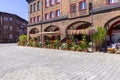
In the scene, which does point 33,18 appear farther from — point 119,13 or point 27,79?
Result: point 27,79

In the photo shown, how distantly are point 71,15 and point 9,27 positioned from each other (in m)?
42.3

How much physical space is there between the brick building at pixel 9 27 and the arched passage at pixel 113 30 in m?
47.3

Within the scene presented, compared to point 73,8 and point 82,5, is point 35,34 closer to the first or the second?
point 73,8

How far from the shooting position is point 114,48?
1888cm

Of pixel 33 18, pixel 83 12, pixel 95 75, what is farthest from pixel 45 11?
pixel 95 75

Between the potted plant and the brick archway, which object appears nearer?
the potted plant

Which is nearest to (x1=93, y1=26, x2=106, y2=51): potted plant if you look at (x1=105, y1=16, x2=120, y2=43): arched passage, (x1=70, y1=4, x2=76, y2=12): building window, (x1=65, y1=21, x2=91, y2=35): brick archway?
(x1=105, y1=16, x2=120, y2=43): arched passage

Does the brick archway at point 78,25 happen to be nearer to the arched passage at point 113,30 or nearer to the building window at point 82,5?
the building window at point 82,5

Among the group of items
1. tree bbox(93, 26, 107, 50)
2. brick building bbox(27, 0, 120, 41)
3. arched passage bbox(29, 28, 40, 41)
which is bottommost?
tree bbox(93, 26, 107, 50)

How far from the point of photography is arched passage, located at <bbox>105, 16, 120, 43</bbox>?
23.4 m

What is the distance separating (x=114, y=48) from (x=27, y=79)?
13.7 metres

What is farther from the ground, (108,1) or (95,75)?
(108,1)

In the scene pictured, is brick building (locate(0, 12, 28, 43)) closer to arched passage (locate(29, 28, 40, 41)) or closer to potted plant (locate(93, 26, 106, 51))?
arched passage (locate(29, 28, 40, 41))

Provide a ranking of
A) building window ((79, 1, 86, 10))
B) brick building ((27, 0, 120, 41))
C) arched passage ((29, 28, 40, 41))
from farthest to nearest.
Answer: arched passage ((29, 28, 40, 41)) < building window ((79, 1, 86, 10)) < brick building ((27, 0, 120, 41))
